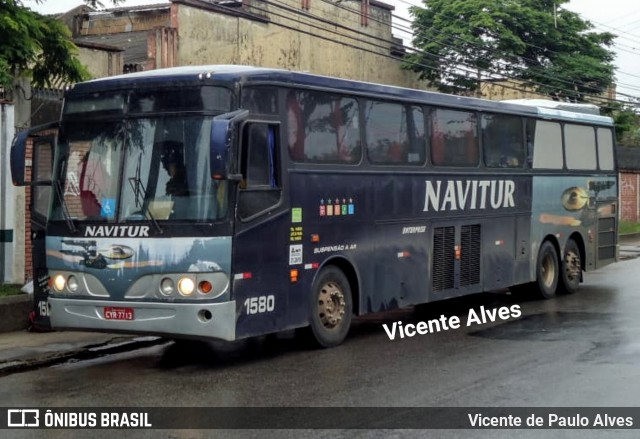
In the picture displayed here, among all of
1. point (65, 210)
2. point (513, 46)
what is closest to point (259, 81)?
point (65, 210)

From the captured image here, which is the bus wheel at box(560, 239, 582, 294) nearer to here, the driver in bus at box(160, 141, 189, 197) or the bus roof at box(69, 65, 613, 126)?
the bus roof at box(69, 65, 613, 126)

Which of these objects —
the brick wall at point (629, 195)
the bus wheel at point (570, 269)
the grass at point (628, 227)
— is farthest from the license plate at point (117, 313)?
the brick wall at point (629, 195)

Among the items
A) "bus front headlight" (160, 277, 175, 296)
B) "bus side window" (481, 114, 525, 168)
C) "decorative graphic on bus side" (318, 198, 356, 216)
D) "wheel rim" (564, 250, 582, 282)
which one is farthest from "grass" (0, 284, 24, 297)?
"wheel rim" (564, 250, 582, 282)

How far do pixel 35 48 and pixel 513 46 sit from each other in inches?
1065

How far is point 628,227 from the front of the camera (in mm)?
36344

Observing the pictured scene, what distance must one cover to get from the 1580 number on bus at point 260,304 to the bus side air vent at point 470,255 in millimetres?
4487

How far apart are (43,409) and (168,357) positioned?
285cm

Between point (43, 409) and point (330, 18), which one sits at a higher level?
point (330, 18)

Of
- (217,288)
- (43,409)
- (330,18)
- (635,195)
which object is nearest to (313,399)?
(217,288)

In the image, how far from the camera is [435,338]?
39.6 ft

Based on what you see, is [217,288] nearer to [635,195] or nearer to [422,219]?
[422,219]

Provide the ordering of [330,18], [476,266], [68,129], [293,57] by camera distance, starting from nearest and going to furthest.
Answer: [68,129], [476,266], [293,57], [330,18]

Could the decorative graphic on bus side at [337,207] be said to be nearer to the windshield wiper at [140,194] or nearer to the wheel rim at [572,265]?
the windshield wiper at [140,194]

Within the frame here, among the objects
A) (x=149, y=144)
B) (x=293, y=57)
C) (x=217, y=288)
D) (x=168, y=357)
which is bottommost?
(x=168, y=357)
